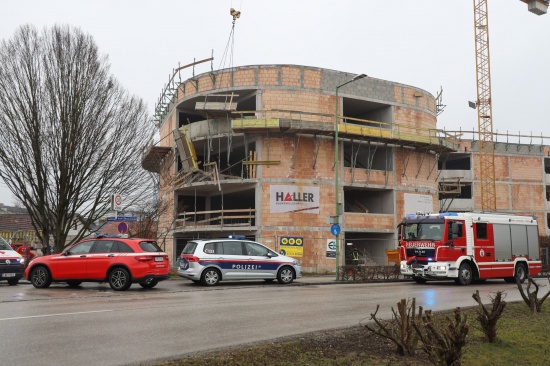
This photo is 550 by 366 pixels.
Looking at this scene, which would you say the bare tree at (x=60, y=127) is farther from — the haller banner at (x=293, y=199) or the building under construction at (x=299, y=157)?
the haller banner at (x=293, y=199)

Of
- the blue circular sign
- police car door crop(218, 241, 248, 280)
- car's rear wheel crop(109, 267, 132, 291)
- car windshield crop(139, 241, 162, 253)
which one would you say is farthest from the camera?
the blue circular sign

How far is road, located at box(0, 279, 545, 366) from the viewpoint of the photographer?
6.99 meters

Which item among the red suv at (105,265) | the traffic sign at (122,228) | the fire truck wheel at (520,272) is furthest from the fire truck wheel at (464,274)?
the traffic sign at (122,228)

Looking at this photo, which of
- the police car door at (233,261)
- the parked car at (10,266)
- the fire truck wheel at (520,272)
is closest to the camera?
the parked car at (10,266)

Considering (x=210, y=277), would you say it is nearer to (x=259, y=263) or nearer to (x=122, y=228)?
(x=259, y=263)

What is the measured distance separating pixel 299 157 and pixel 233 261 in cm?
1668

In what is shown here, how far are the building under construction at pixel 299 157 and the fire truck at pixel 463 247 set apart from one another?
11.4m

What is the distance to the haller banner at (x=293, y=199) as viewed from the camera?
33656mm

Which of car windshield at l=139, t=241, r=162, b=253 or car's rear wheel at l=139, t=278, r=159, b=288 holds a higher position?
car windshield at l=139, t=241, r=162, b=253

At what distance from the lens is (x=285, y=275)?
A: 19.8 metres

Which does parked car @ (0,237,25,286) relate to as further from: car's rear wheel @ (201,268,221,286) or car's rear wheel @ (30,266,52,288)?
car's rear wheel @ (201,268,221,286)

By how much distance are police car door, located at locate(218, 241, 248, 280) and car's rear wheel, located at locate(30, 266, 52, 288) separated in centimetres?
561

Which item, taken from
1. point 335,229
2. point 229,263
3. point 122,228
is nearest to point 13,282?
point 122,228

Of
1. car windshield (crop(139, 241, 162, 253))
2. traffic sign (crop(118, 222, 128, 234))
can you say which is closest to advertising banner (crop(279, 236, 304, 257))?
traffic sign (crop(118, 222, 128, 234))
